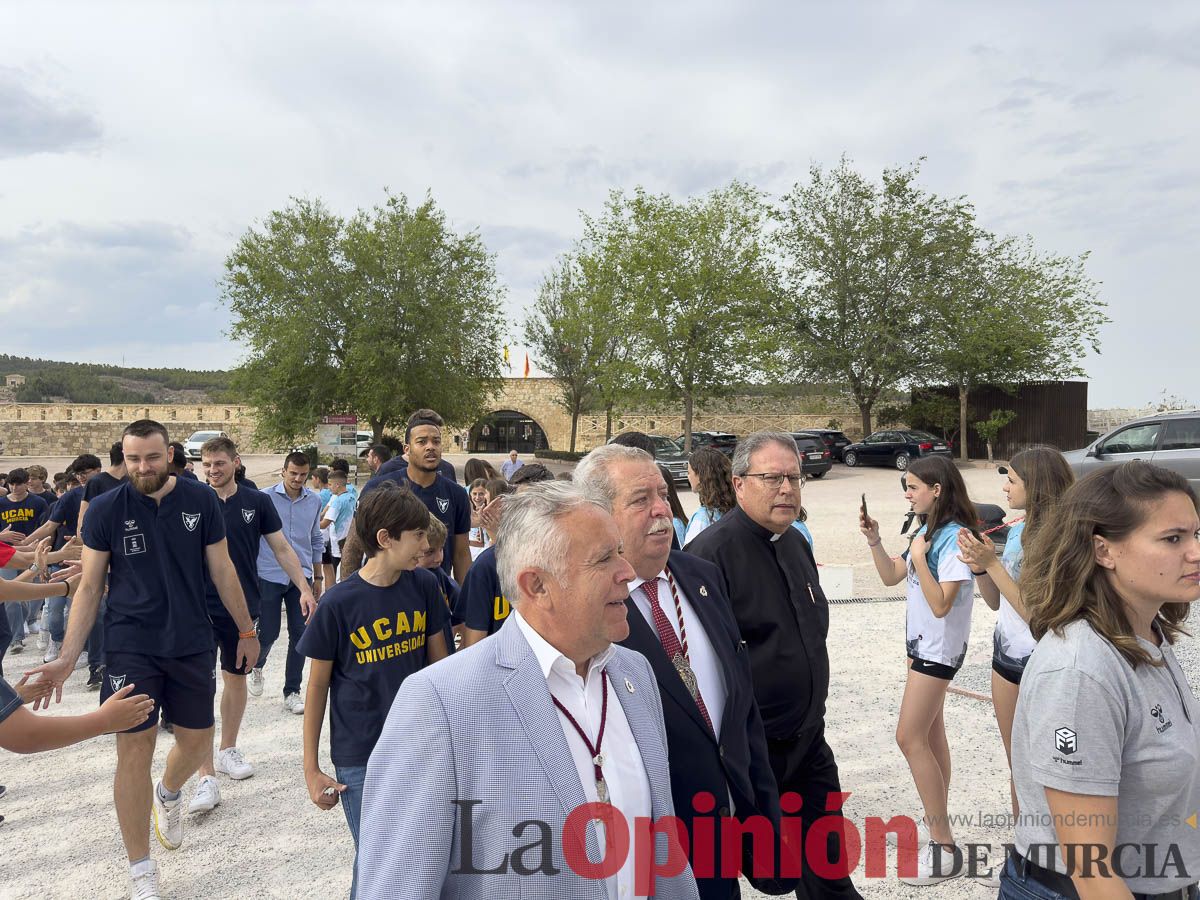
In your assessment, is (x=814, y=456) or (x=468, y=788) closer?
(x=468, y=788)

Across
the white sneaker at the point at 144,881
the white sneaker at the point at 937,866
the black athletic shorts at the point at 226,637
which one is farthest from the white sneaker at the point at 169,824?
the white sneaker at the point at 937,866

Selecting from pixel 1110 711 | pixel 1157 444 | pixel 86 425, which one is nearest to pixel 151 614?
pixel 1110 711

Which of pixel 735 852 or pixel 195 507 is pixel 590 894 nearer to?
pixel 735 852

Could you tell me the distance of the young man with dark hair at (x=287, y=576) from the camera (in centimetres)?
603

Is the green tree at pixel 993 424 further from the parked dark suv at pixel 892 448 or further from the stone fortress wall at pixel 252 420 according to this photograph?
the stone fortress wall at pixel 252 420

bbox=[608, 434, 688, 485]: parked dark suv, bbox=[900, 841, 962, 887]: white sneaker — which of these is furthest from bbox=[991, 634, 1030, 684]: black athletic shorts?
bbox=[608, 434, 688, 485]: parked dark suv

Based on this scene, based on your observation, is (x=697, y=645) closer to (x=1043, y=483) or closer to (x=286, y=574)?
(x=1043, y=483)

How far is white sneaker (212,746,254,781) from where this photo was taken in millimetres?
4746

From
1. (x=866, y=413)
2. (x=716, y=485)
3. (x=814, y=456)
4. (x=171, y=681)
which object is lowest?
(x=171, y=681)

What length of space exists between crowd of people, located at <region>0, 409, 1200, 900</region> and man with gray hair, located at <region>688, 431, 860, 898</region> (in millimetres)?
11

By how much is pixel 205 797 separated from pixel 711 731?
3.43 m

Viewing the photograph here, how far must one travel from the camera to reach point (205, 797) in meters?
4.36

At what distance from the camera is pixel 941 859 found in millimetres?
3621

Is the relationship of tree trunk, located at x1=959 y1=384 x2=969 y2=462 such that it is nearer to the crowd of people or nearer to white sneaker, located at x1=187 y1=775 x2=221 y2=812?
the crowd of people
